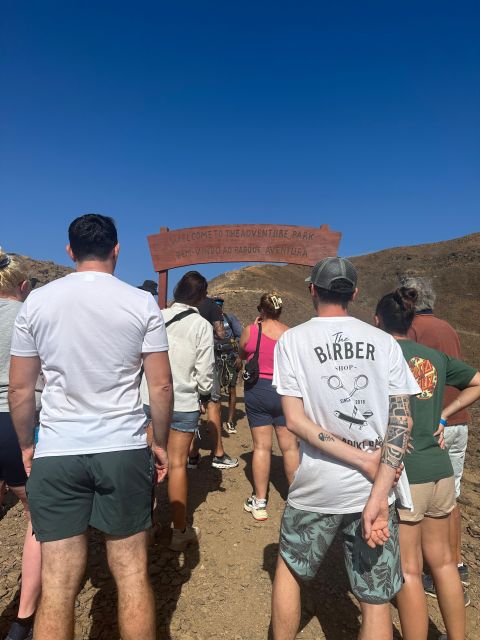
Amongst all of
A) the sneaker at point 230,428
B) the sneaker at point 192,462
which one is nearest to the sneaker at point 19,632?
the sneaker at point 192,462

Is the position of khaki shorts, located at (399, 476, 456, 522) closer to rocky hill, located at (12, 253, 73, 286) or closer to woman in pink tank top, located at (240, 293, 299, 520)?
woman in pink tank top, located at (240, 293, 299, 520)

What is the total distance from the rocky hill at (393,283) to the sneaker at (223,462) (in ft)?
54.0

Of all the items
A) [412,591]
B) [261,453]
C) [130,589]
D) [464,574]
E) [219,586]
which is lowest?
[464,574]

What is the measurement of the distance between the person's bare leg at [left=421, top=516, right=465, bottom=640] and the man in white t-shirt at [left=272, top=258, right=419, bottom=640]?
0.50 metres

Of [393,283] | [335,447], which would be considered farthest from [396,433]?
[393,283]

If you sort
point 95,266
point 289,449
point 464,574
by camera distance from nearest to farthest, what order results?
point 95,266, point 464,574, point 289,449

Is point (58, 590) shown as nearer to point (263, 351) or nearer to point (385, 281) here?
point (263, 351)

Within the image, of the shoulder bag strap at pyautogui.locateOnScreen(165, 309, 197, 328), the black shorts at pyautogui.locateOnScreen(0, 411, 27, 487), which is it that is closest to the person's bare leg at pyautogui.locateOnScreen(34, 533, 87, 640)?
the black shorts at pyautogui.locateOnScreen(0, 411, 27, 487)

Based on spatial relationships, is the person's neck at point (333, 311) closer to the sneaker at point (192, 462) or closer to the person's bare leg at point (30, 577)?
the person's bare leg at point (30, 577)

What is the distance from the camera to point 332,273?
1912mm

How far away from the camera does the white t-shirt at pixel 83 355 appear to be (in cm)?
167

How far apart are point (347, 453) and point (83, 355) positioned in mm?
1224

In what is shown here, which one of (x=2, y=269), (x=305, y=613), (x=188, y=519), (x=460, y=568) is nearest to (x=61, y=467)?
(x=2, y=269)

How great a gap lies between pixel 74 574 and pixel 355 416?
4.47 ft
